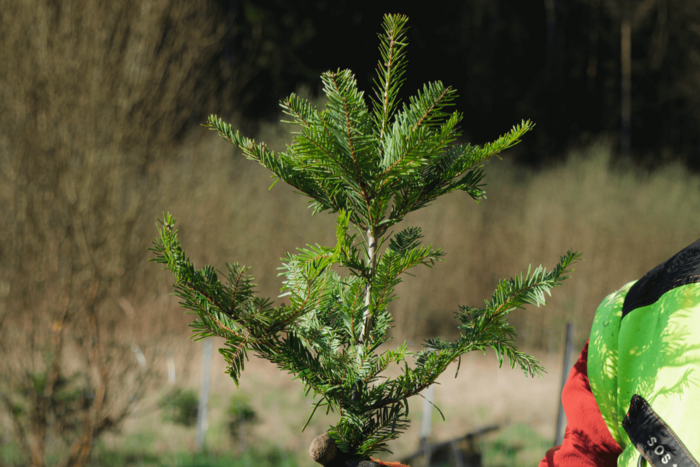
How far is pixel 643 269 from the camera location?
19.1ft

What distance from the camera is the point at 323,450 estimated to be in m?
0.47

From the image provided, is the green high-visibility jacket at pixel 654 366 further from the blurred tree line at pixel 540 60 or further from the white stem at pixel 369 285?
the blurred tree line at pixel 540 60

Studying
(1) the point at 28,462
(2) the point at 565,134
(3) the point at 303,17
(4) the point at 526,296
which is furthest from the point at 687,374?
(2) the point at 565,134

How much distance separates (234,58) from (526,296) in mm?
5990

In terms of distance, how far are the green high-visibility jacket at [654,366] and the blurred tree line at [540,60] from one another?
19.2 feet

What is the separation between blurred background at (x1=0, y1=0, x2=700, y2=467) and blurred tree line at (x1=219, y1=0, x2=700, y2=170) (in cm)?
4

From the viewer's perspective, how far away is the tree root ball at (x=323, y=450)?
0.46 m

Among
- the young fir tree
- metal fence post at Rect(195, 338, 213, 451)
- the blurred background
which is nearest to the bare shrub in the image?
the blurred background

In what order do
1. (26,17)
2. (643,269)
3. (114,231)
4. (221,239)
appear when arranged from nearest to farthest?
(26,17), (114,231), (221,239), (643,269)

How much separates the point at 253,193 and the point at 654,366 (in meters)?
5.03

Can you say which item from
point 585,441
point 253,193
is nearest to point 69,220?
point 585,441

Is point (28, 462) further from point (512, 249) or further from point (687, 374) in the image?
point (512, 249)

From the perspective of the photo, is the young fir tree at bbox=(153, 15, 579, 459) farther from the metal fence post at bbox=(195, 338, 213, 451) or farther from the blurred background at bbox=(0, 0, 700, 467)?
the metal fence post at bbox=(195, 338, 213, 451)

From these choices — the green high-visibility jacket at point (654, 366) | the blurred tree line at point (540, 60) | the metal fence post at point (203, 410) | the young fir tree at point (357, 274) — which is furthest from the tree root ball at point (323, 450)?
the blurred tree line at point (540, 60)
